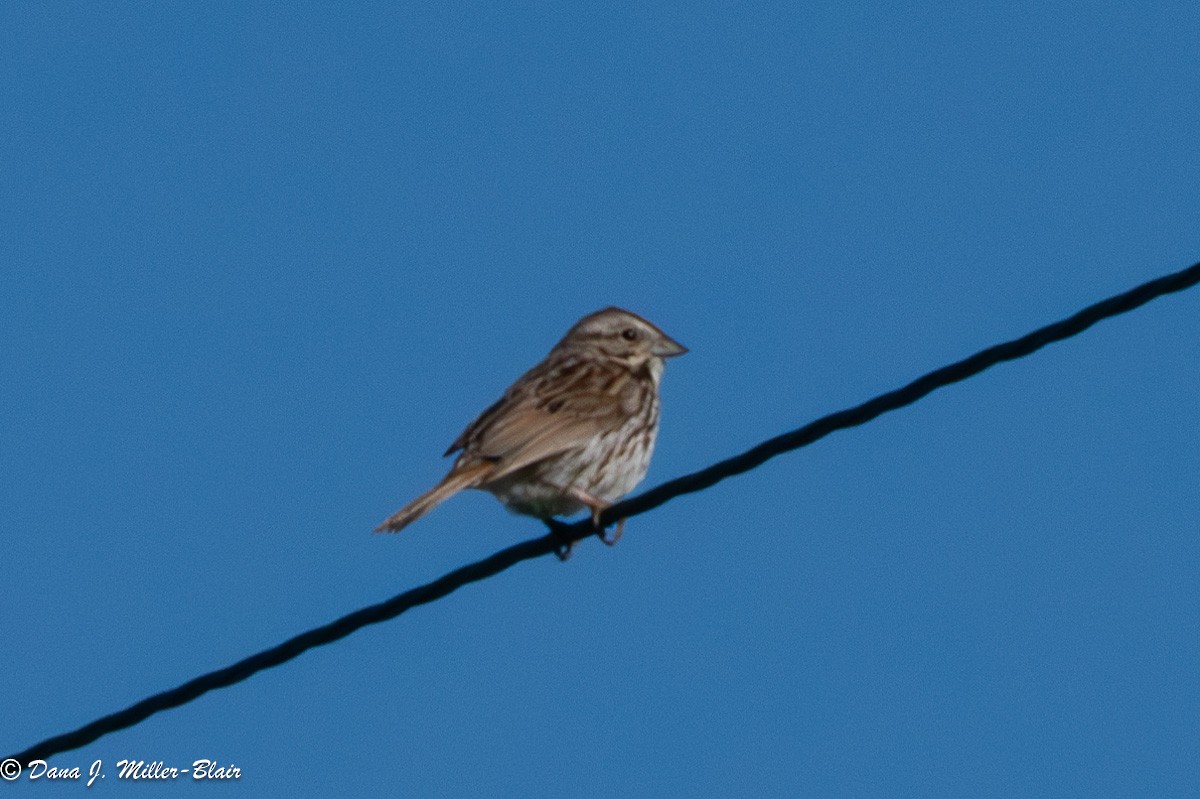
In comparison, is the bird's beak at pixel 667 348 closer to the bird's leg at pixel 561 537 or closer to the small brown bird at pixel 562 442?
the small brown bird at pixel 562 442

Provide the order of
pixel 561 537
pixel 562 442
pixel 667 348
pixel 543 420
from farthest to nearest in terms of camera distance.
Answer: pixel 667 348 → pixel 543 420 → pixel 562 442 → pixel 561 537

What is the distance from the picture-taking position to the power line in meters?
7.15

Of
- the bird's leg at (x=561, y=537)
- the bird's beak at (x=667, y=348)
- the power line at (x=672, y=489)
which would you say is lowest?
the power line at (x=672, y=489)

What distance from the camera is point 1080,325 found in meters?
7.17

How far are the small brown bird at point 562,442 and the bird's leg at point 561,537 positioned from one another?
67 millimetres

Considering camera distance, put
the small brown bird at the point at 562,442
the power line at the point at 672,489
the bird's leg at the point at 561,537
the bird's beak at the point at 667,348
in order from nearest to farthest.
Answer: the power line at the point at 672,489, the bird's leg at the point at 561,537, the small brown bird at the point at 562,442, the bird's beak at the point at 667,348

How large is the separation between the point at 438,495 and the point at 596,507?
770 millimetres

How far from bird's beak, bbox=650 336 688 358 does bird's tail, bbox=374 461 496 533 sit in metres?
1.92

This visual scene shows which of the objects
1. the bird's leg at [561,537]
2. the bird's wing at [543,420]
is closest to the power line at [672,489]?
the bird's leg at [561,537]

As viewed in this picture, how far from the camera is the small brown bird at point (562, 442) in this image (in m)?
10.8

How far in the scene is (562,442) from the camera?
11000mm

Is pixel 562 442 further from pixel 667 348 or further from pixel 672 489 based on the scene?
pixel 672 489

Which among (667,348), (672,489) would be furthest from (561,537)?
(667,348)

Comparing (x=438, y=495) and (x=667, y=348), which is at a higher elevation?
(x=667, y=348)
